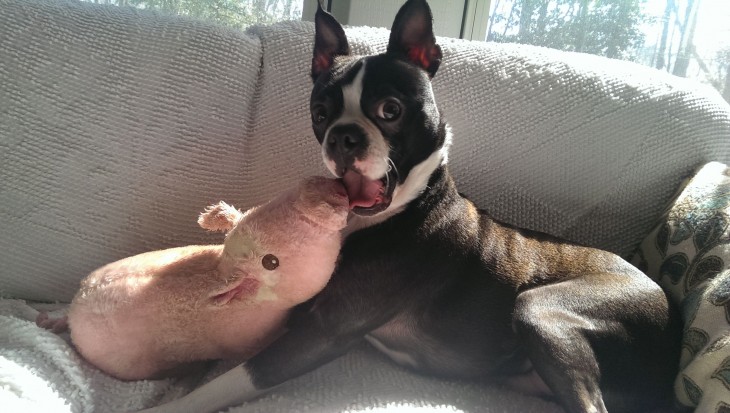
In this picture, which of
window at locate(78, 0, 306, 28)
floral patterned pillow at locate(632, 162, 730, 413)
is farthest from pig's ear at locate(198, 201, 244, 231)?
window at locate(78, 0, 306, 28)

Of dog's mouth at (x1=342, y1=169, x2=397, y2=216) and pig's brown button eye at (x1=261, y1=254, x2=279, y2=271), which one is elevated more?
dog's mouth at (x1=342, y1=169, x2=397, y2=216)

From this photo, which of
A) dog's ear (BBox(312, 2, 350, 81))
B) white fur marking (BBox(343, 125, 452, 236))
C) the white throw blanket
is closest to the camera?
the white throw blanket

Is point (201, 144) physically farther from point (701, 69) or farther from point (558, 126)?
point (701, 69)

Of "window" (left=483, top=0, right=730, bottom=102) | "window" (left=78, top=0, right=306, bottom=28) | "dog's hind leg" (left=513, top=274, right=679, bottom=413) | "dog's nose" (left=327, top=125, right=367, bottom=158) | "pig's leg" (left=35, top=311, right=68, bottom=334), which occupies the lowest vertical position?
"pig's leg" (left=35, top=311, right=68, bottom=334)

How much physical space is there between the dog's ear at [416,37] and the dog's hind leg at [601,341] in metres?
0.75

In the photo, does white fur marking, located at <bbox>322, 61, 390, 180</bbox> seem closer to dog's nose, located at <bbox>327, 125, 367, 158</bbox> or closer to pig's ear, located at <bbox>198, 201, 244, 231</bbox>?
dog's nose, located at <bbox>327, 125, 367, 158</bbox>

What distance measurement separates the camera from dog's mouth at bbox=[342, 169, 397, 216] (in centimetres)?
141

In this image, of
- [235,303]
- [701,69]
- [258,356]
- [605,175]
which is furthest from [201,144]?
[701,69]

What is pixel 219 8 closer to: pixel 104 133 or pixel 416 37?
pixel 104 133

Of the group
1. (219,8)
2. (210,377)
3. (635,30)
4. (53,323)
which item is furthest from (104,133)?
(635,30)

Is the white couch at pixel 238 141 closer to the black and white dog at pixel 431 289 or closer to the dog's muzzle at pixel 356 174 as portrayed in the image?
the black and white dog at pixel 431 289

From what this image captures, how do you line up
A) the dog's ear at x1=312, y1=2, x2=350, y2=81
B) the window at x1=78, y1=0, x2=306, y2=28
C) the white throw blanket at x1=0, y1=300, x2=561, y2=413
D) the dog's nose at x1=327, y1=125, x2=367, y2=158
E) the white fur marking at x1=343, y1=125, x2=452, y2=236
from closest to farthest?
the white throw blanket at x1=0, y1=300, x2=561, y2=413 < the dog's nose at x1=327, y1=125, x2=367, y2=158 < the white fur marking at x1=343, y1=125, x2=452, y2=236 < the dog's ear at x1=312, y1=2, x2=350, y2=81 < the window at x1=78, y1=0, x2=306, y2=28

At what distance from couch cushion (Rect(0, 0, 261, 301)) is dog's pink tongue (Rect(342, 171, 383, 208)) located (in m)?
0.65

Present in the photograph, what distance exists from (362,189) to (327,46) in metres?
0.53
